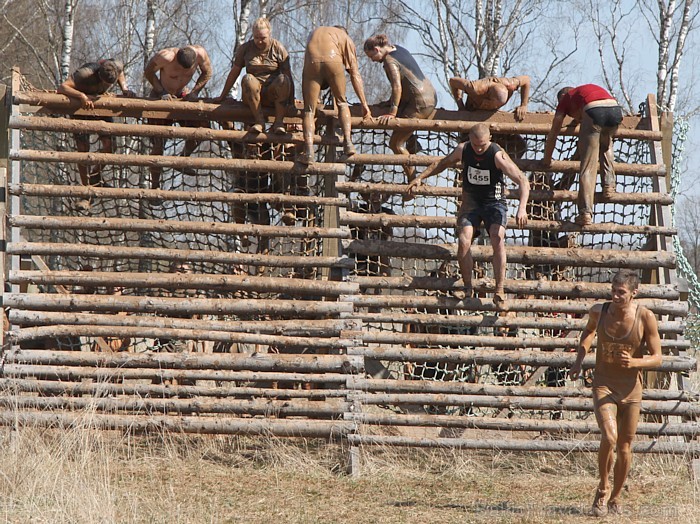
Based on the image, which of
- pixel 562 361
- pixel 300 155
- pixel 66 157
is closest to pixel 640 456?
pixel 562 361

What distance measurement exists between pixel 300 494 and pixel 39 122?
551 centimetres

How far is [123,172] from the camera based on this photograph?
12164 millimetres

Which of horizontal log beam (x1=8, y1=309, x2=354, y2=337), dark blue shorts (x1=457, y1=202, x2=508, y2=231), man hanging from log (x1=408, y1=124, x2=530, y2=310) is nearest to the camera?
horizontal log beam (x1=8, y1=309, x2=354, y2=337)

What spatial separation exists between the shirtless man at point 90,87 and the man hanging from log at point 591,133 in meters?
5.18

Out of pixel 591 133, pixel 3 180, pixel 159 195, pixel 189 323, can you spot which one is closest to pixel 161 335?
pixel 189 323

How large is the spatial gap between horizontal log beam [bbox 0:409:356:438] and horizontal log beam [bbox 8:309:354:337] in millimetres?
1063

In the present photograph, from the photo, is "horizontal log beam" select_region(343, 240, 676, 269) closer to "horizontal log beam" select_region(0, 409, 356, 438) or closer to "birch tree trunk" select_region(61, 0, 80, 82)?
"horizontal log beam" select_region(0, 409, 356, 438)

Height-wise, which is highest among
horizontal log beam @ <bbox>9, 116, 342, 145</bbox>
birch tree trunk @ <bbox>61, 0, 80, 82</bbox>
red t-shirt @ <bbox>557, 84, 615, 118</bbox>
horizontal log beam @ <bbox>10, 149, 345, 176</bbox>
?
birch tree trunk @ <bbox>61, 0, 80, 82</bbox>

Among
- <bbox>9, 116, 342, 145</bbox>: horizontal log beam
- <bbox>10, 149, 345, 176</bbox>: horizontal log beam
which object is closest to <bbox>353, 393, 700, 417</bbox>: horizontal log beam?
<bbox>10, 149, 345, 176</bbox>: horizontal log beam

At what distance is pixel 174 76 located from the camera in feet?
39.2

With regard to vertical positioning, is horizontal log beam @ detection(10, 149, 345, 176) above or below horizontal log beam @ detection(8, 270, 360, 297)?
above

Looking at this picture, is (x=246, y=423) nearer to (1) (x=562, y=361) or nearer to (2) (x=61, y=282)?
(2) (x=61, y=282)

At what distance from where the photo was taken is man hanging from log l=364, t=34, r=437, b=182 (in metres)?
11.6

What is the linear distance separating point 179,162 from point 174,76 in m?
1.55
